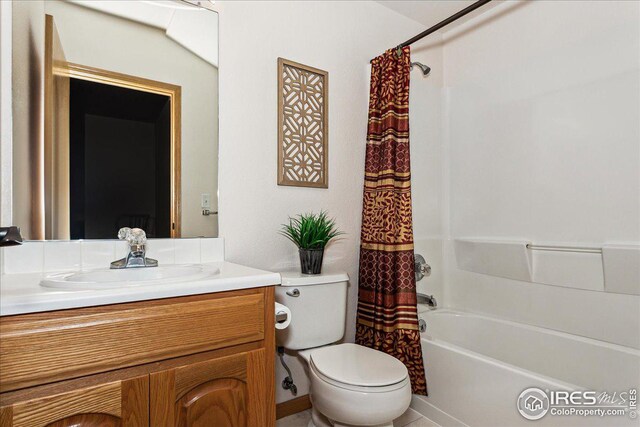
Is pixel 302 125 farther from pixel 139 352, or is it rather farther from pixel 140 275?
pixel 139 352

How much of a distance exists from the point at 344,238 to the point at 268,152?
0.70m

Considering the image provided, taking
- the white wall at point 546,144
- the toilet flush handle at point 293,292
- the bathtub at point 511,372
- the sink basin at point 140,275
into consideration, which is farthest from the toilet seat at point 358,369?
the white wall at point 546,144

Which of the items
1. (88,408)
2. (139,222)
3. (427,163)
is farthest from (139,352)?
(427,163)

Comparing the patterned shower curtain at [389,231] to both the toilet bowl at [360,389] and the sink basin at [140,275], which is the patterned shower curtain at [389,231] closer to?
the toilet bowl at [360,389]

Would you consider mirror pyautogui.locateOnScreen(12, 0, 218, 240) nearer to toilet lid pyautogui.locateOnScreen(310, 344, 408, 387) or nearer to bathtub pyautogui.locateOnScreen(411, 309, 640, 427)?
toilet lid pyautogui.locateOnScreen(310, 344, 408, 387)

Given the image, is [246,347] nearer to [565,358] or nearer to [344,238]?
[344,238]

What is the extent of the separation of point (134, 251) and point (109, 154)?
441 millimetres

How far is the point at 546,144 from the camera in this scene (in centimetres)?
208

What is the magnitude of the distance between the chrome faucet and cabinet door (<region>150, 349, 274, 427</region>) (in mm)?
512

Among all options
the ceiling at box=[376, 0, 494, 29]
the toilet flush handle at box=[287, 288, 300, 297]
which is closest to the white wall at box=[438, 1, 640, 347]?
the ceiling at box=[376, 0, 494, 29]

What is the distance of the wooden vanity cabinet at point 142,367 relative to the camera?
0.84 meters

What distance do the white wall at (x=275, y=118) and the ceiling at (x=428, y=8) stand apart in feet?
0.36

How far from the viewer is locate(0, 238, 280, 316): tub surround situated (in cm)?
88

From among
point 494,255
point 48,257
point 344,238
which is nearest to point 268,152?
point 344,238
